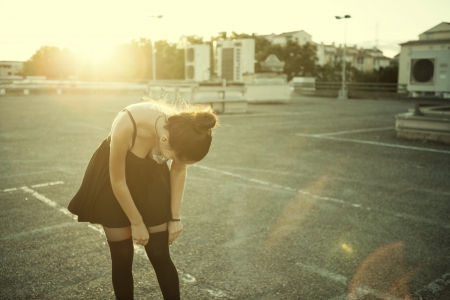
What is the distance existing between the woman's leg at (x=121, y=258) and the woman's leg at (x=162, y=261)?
5.8 inches

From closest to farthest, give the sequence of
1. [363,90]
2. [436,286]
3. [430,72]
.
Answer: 1. [436,286]
2. [430,72]
3. [363,90]

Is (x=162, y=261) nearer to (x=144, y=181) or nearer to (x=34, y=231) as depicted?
(x=144, y=181)

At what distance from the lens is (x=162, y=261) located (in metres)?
2.36

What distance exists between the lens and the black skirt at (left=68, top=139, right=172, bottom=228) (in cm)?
234

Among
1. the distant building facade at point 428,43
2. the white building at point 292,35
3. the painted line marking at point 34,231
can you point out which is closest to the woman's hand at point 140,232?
the painted line marking at point 34,231

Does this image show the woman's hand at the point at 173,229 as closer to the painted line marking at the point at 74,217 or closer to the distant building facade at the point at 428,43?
the painted line marking at the point at 74,217

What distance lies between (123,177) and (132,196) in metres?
0.18

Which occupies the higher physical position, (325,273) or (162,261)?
(162,261)

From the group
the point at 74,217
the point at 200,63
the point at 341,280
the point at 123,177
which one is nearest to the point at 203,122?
the point at 123,177

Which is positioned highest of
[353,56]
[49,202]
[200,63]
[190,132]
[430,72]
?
[353,56]

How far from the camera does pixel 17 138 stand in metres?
10.4

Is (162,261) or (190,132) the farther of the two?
(162,261)

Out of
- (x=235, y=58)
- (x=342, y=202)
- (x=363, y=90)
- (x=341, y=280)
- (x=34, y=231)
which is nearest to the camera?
(x=341, y=280)

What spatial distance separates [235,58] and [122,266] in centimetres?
2592
